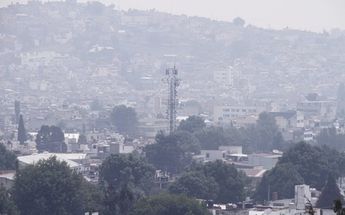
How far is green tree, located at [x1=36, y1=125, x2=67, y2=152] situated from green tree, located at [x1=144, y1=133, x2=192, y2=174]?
37.9 ft

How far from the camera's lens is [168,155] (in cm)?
5684

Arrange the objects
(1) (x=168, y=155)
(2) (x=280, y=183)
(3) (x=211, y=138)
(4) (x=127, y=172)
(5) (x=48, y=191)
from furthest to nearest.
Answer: (3) (x=211, y=138), (1) (x=168, y=155), (4) (x=127, y=172), (2) (x=280, y=183), (5) (x=48, y=191)

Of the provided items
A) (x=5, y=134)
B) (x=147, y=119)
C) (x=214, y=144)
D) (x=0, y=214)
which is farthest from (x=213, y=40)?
(x=0, y=214)

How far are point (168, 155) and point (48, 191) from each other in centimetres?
1829

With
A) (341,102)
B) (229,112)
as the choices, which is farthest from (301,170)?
(341,102)

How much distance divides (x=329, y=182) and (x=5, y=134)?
149ft

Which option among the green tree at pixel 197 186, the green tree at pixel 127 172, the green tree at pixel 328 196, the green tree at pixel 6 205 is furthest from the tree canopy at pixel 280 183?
the green tree at pixel 6 205

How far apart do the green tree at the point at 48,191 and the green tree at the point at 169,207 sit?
247 cm

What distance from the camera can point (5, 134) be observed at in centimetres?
8244

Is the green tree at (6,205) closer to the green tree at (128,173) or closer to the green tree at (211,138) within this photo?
the green tree at (128,173)

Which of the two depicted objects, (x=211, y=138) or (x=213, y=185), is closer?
(x=213, y=185)

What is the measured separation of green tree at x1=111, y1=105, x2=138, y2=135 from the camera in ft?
290

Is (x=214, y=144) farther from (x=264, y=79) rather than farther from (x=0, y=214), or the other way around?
(x=264, y=79)

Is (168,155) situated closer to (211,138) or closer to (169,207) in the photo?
(211,138)
